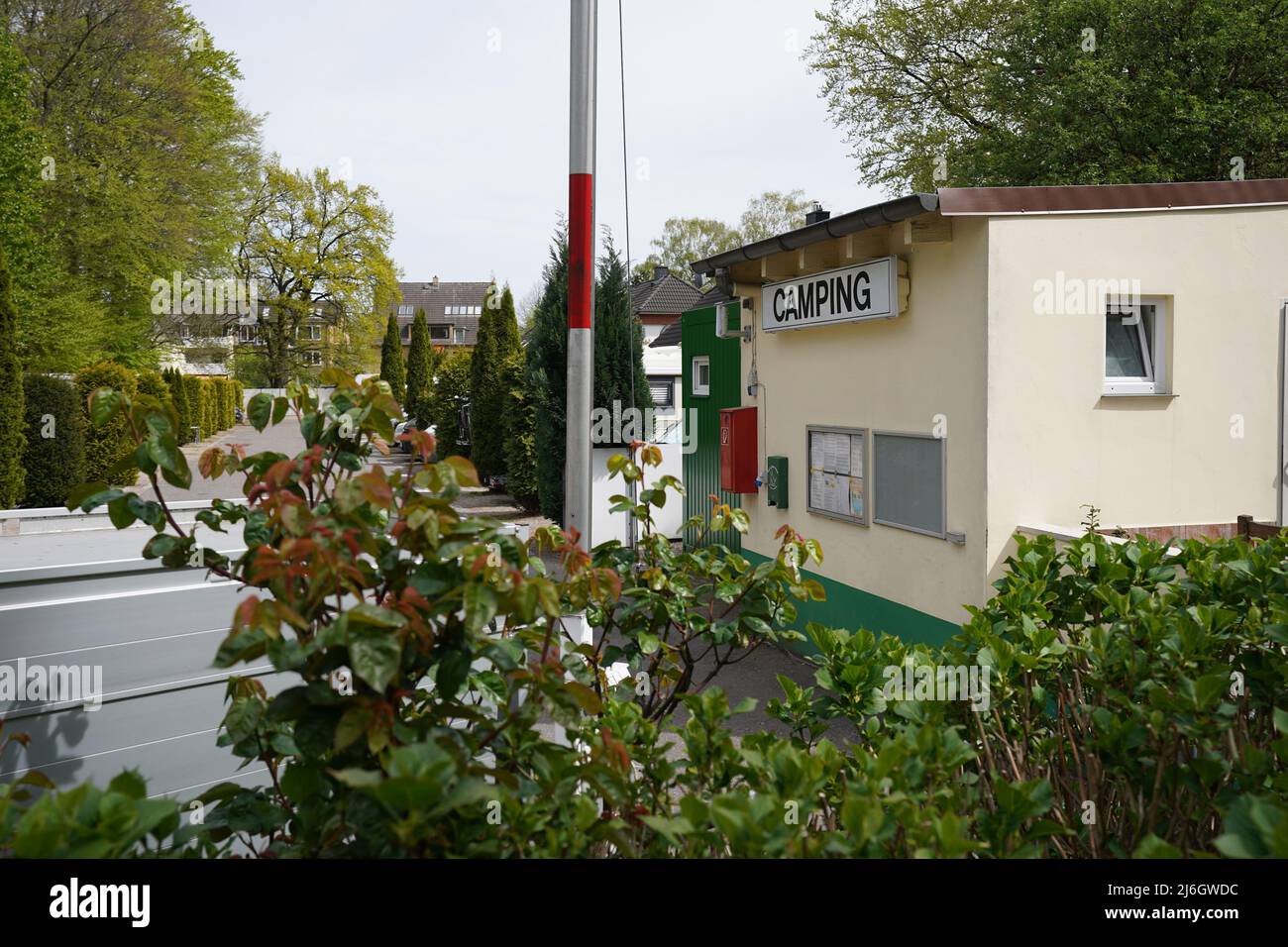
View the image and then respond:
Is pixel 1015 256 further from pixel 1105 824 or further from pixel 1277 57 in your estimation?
pixel 1277 57

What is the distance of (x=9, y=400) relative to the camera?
1694 centimetres

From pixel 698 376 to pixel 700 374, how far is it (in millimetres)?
46

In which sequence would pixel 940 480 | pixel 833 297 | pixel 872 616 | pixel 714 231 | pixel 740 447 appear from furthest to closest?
pixel 714 231 < pixel 740 447 < pixel 833 297 < pixel 872 616 < pixel 940 480

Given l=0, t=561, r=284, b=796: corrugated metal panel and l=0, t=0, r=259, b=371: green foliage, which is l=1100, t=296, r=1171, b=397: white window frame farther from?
l=0, t=0, r=259, b=371: green foliage

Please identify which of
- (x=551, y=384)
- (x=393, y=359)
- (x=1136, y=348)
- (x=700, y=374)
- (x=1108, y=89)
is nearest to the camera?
(x=1136, y=348)

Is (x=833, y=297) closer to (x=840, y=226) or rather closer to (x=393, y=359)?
(x=840, y=226)

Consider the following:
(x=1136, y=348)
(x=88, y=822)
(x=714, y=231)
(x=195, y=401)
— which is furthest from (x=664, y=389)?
(x=714, y=231)

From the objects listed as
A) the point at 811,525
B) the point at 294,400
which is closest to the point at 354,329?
the point at 811,525

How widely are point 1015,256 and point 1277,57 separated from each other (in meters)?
16.2

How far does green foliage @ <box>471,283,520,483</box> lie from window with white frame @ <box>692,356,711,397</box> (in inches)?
369

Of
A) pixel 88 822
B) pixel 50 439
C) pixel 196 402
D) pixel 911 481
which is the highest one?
pixel 196 402

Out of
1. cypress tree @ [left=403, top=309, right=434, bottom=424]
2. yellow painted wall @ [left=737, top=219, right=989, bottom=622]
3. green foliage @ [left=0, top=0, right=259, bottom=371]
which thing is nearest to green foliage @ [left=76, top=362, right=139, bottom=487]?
green foliage @ [left=0, top=0, right=259, bottom=371]

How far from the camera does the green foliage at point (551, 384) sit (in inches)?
644

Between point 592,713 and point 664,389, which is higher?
point 664,389
